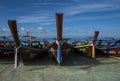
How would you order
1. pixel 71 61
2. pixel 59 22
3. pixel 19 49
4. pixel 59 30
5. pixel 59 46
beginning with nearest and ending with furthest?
pixel 59 22 → pixel 59 30 → pixel 19 49 → pixel 59 46 → pixel 71 61

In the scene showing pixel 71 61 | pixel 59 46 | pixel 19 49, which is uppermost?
pixel 59 46

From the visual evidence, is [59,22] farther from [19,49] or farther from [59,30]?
[19,49]

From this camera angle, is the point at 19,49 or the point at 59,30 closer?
the point at 59,30

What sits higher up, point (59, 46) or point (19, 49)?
point (59, 46)

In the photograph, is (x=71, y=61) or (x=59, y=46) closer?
(x=59, y=46)

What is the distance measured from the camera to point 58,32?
1232cm

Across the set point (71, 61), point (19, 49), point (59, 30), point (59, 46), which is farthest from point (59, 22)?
point (71, 61)

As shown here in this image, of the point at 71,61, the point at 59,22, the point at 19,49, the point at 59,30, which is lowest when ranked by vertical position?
the point at 71,61

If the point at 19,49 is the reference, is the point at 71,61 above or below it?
below

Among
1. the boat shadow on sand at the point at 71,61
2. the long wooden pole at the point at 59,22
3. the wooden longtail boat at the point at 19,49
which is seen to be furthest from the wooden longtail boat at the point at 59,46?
the wooden longtail boat at the point at 19,49

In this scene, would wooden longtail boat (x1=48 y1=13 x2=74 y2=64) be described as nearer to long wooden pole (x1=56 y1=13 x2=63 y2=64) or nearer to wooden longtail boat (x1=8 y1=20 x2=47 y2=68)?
long wooden pole (x1=56 y1=13 x2=63 y2=64)

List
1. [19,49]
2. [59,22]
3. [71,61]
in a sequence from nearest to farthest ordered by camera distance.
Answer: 1. [59,22]
2. [19,49]
3. [71,61]

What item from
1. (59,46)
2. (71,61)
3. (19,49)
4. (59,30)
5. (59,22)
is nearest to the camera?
(59,22)

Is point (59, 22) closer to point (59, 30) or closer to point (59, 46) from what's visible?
point (59, 30)
